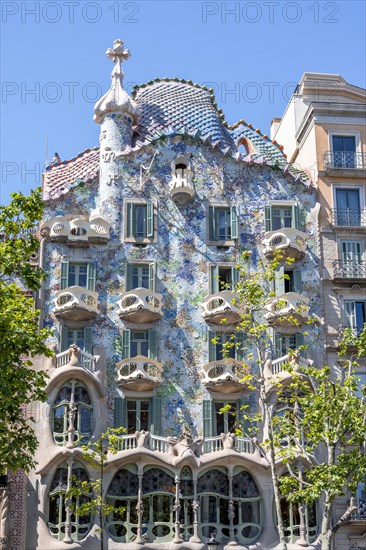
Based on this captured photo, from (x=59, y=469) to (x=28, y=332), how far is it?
9.81 meters

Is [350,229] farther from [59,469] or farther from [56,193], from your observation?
[59,469]

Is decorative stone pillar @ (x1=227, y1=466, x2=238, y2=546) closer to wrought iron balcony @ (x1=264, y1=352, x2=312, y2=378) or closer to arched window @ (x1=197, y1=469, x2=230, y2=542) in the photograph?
arched window @ (x1=197, y1=469, x2=230, y2=542)

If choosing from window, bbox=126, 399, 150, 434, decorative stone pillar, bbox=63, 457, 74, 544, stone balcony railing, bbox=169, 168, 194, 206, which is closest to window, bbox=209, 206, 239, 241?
stone balcony railing, bbox=169, 168, 194, 206

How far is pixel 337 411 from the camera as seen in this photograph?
31344 millimetres

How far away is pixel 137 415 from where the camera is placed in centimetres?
3919

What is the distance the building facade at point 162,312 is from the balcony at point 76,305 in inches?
2.6

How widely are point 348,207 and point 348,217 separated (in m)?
0.56

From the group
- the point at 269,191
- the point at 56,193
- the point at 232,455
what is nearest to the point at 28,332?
the point at 232,455

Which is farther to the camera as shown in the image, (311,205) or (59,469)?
(311,205)

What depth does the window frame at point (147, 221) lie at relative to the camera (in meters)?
42.0

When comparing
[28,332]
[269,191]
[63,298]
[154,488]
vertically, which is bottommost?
[154,488]

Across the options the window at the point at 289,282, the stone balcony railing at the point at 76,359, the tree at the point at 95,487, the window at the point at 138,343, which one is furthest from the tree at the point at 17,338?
the window at the point at 289,282

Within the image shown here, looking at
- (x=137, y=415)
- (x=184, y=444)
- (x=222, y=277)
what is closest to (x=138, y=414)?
(x=137, y=415)

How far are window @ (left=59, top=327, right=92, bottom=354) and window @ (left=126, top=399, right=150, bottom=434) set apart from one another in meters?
2.81
